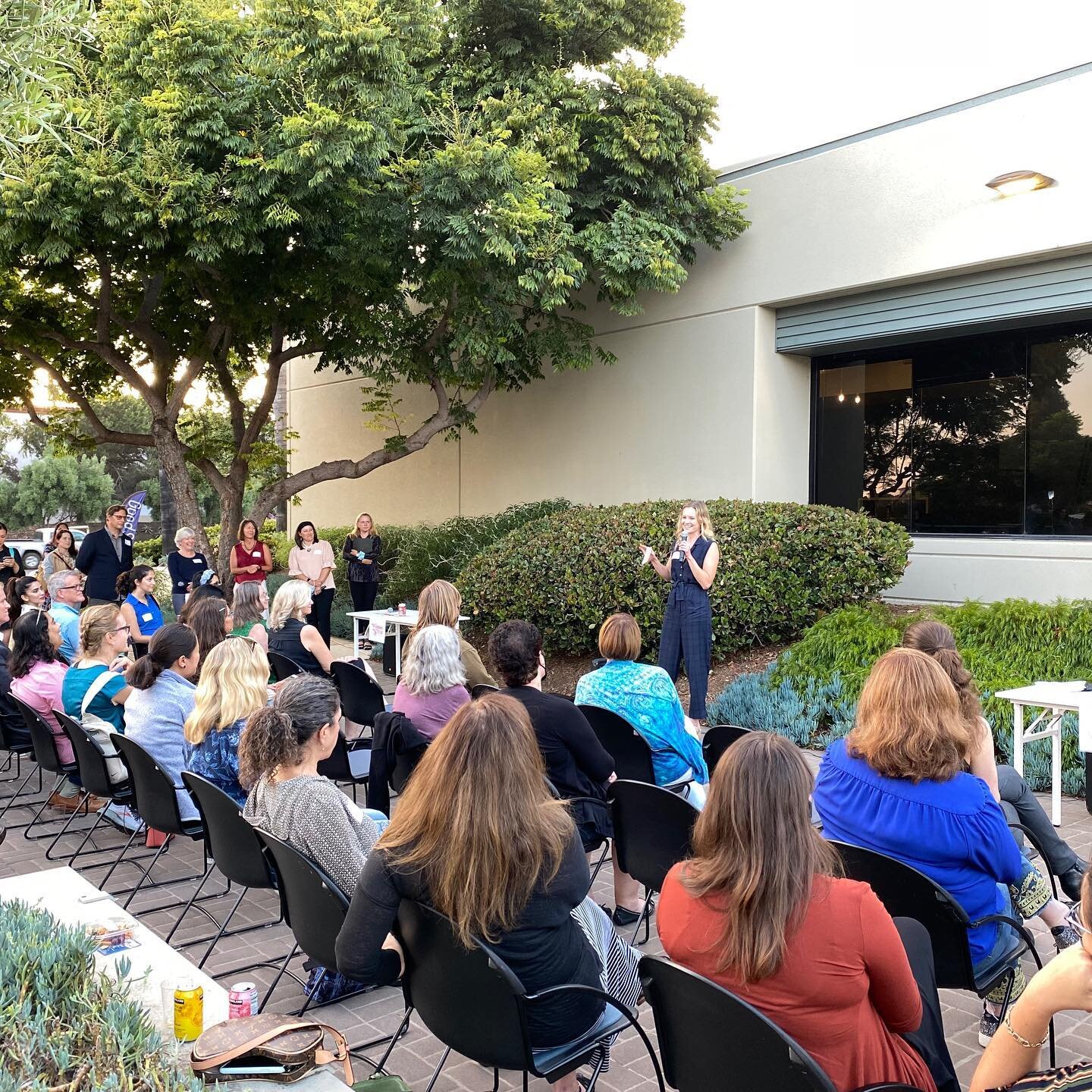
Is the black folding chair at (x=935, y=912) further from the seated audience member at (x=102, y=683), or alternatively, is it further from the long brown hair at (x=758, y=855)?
the seated audience member at (x=102, y=683)

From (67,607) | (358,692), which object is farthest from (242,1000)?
(67,607)

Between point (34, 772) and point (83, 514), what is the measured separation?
40.4 metres

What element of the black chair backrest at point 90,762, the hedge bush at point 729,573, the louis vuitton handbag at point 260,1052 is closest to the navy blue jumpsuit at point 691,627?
the hedge bush at point 729,573

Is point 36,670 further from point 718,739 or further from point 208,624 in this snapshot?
point 718,739

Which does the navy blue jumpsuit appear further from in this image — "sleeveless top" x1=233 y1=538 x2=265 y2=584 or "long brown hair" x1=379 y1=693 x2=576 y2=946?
"sleeveless top" x1=233 y1=538 x2=265 y2=584

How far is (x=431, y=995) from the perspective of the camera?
2.75 m

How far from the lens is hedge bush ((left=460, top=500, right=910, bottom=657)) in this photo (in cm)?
956

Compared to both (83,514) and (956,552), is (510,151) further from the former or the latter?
(83,514)

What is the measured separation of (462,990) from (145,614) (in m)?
6.98

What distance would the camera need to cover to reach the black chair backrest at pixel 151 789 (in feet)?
15.2

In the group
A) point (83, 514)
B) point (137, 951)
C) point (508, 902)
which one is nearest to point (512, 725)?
point (508, 902)

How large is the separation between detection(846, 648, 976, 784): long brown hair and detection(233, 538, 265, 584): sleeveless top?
9726 millimetres

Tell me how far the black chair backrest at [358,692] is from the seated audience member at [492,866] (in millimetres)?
3849

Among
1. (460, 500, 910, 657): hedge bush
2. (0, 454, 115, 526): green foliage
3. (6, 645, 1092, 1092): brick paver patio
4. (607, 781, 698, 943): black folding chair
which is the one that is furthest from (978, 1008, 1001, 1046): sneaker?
(0, 454, 115, 526): green foliage
